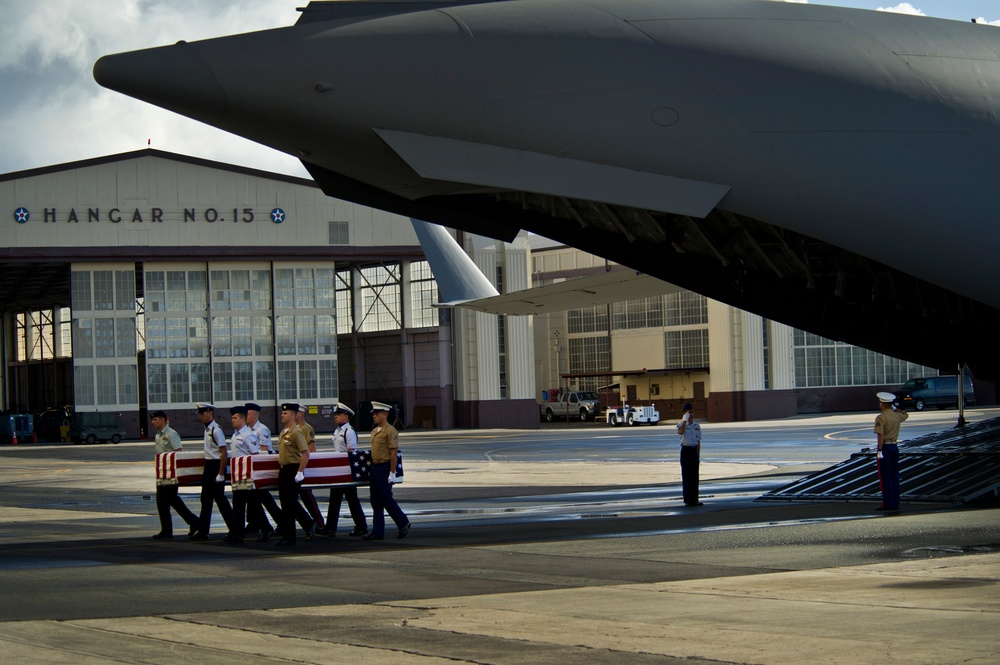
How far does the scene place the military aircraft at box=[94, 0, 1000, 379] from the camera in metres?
15.4

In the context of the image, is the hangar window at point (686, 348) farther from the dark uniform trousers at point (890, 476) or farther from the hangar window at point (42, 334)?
the dark uniform trousers at point (890, 476)

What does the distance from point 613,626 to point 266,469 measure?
27.2ft

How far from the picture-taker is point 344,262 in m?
69.8

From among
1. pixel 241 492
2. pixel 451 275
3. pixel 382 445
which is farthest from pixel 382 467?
pixel 451 275

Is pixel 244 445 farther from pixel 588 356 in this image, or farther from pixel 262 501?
pixel 588 356

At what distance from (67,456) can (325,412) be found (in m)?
18.9

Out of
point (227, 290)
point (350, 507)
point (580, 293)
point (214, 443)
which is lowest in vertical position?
point (350, 507)

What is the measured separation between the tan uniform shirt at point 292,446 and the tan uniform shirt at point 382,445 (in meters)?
0.88

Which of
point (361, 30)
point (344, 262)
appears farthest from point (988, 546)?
point (344, 262)

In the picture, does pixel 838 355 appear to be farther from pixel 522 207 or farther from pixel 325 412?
pixel 522 207

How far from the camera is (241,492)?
53.3 ft

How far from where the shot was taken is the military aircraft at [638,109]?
15414 mm

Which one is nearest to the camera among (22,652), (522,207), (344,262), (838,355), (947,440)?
(22,652)

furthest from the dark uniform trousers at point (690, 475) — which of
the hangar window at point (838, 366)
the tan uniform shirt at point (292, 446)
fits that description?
the hangar window at point (838, 366)
